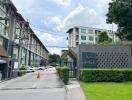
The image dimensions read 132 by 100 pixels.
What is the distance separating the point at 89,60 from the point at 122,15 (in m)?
7.54

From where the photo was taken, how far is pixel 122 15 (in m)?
34.7

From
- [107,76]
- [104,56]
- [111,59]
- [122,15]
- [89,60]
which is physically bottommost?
[107,76]

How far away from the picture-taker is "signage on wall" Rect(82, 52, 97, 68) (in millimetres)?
31516

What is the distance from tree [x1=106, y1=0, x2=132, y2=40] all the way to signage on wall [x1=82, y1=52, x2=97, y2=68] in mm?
6450

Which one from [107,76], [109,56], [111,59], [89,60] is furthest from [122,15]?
[107,76]

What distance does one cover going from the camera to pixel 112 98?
52.3ft

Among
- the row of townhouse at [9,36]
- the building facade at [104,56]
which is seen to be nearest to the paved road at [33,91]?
the building facade at [104,56]

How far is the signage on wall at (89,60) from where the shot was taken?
31.5 metres

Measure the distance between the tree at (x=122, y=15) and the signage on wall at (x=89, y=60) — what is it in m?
6.45

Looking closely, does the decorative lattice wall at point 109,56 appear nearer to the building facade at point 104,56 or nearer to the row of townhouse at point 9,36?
the building facade at point 104,56

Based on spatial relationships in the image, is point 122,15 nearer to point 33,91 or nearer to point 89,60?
point 89,60

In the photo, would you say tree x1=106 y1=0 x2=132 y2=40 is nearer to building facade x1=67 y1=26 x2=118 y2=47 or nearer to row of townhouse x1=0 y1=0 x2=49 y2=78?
row of townhouse x1=0 y1=0 x2=49 y2=78

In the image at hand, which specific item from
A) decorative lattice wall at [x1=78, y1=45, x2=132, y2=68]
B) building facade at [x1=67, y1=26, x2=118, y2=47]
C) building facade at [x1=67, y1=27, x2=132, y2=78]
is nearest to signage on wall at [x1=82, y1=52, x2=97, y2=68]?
building facade at [x1=67, y1=27, x2=132, y2=78]

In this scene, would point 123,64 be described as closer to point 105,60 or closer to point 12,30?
point 105,60
